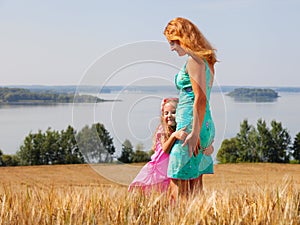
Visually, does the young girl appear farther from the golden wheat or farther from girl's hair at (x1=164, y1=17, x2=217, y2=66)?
girl's hair at (x1=164, y1=17, x2=217, y2=66)

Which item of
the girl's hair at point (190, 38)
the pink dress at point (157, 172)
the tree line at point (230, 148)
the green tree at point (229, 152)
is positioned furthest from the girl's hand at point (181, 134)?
the green tree at point (229, 152)

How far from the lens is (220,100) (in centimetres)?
347

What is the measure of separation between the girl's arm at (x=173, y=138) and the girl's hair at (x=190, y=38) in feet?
1.54

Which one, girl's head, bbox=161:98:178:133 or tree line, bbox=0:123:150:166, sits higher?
girl's head, bbox=161:98:178:133

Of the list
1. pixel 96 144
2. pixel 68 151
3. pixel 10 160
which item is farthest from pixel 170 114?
pixel 10 160

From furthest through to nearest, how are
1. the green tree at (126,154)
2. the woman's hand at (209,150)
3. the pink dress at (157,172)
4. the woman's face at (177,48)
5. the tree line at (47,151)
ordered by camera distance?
the tree line at (47,151) → the green tree at (126,154) → the pink dress at (157,172) → the woman's hand at (209,150) → the woman's face at (177,48)

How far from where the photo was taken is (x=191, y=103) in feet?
10.0

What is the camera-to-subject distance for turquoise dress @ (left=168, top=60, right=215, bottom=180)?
3072 millimetres

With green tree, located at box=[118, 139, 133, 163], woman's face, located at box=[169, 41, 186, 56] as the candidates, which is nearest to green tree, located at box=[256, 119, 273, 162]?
green tree, located at box=[118, 139, 133, 163]

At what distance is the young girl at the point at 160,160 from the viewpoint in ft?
10.9

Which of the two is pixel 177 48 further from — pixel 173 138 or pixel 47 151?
pixel 47 151

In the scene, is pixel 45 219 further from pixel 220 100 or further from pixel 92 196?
pixel 220 100

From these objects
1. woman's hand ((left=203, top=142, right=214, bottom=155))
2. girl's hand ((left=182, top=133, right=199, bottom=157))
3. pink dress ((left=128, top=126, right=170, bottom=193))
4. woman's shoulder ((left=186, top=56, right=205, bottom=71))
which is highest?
woman's shoulder ((left=186, top=56, right=205, bottom=71))

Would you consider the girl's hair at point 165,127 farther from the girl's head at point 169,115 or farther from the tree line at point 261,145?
the tree line at point 261,145
